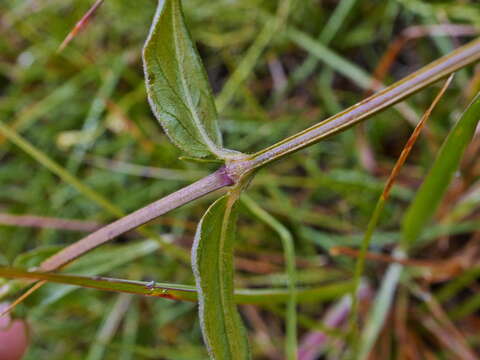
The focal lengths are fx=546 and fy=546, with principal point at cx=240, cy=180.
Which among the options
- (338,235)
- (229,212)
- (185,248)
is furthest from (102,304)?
(229,212)

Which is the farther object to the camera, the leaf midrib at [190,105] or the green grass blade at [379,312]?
the green grass blade at [379,312]

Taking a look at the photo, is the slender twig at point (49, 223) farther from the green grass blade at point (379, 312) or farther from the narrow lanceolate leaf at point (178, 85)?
the narrow lanceolate leaf at point (178, 85)

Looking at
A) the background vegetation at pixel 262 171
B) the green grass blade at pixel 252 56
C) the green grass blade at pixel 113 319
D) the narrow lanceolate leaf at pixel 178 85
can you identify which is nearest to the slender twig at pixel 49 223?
the background vegetation at pixel 262 171

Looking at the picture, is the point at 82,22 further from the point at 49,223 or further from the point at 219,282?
the point at 49,223

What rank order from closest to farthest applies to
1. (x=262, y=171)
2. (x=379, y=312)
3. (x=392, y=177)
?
(x=392, y=177) < (x=379, y=312) < (x=262, y=171)

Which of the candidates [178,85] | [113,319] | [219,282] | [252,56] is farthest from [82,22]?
[113,319]

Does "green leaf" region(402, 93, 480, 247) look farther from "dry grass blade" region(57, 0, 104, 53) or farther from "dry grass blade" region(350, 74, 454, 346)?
"dry grass blade" region(57, 0, 104, 53)

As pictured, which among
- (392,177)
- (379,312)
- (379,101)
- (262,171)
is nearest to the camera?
(379,101)
